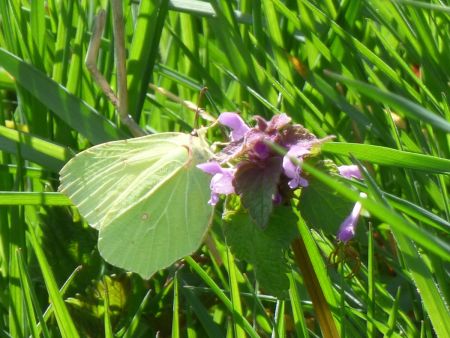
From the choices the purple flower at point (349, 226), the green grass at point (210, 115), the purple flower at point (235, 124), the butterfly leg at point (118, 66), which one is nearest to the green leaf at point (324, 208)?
the purple flower at point (349, 226)

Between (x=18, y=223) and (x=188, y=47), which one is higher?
(x=188, y=47)

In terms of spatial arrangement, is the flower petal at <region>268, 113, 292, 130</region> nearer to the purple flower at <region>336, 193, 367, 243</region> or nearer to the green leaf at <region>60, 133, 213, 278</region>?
the purple flower at <region>336, 193, 367, 243</region>

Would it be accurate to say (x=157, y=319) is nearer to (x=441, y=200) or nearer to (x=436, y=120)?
(x=441, y=200)

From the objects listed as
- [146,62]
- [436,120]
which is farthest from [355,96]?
[436,120]

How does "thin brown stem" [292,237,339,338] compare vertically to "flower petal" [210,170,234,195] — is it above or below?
below

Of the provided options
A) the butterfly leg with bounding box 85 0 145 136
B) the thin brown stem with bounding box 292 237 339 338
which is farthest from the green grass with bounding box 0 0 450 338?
the thin brown stem with bounding box 292 237 339 338
